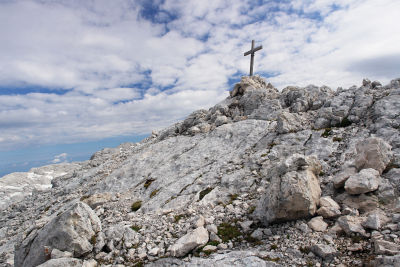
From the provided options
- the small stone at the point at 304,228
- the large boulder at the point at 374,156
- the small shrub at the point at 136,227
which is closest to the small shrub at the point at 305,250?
the small stone at the point at 304,228

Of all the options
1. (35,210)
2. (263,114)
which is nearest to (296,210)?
(263,114)

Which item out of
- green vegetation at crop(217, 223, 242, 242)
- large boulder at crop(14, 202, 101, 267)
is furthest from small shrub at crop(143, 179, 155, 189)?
green vegetation at crop(217, 223, 242, 242)

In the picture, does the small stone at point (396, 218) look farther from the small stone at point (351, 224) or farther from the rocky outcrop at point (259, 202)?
the small stone at point (351, 224)

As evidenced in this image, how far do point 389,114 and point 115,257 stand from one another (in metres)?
21.9

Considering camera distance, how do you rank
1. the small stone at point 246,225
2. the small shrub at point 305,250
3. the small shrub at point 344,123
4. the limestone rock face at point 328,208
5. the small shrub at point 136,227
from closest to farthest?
1. the small shrub at point 305,250
2. the limestone rock face at point 328,208
3. the small stone at point 246,225
4. the small shrub at point 136,227
5. the small shrub at point 344,123

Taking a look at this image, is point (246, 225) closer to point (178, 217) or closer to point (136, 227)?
point (178, 217)

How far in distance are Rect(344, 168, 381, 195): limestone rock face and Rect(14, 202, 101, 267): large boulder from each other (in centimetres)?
1422

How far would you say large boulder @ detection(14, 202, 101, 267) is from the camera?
1139 centimetres

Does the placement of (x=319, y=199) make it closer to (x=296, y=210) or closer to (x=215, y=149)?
(x=296, y=210)

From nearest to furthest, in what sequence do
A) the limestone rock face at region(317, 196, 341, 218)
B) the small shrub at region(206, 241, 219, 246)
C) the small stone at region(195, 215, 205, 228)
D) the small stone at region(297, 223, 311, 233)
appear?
the small stone at region(297, 223, 311, 233), the limestone rock face at region(317, 196, 341, 218), the small shrub at region(206, 241, 219, 246), the small stone at region(195, 215, 205, 228)

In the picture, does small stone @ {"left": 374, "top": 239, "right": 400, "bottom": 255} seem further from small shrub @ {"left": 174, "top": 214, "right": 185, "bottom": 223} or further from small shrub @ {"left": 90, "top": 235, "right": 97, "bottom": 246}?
small shrub @ {"left": 90, "top": 235, "right": 97, "bottom": 246}

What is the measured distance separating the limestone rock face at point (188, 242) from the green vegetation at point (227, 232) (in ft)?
2.85

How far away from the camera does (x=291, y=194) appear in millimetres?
9992

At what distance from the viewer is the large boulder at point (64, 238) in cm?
1139
